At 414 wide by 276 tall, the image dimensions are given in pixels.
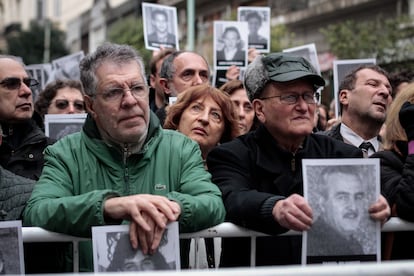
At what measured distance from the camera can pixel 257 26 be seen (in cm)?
782

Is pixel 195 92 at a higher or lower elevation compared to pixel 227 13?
lower

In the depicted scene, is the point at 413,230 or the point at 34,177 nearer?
the point at 413,230

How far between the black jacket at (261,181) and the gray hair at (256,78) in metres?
0.17

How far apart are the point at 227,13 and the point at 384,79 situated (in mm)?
24463

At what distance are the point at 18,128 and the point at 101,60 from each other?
71.4 inches

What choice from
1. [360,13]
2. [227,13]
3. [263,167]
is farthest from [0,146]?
[227,13]

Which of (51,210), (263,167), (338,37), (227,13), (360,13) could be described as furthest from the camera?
(227,13)

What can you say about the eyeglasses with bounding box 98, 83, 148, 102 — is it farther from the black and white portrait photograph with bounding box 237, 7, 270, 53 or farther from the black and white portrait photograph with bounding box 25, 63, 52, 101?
the black and white portrait photograph with bounding box 25, 63, 52, 101

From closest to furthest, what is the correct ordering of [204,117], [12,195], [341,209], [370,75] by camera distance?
[341,209], [12,195], [204,117], [370,75]

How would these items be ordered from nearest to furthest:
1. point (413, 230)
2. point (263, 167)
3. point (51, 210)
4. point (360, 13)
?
1. point (51, 210)
2. point (413, 230)
3. point (263, 167)
4. point (360, 13)

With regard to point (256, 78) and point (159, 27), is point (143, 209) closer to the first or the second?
point (256, 78)

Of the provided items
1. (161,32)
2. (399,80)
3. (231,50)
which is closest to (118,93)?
(399,80)

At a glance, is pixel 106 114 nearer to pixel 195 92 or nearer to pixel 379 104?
pixel 195 92

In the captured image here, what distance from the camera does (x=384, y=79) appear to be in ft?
16.4
